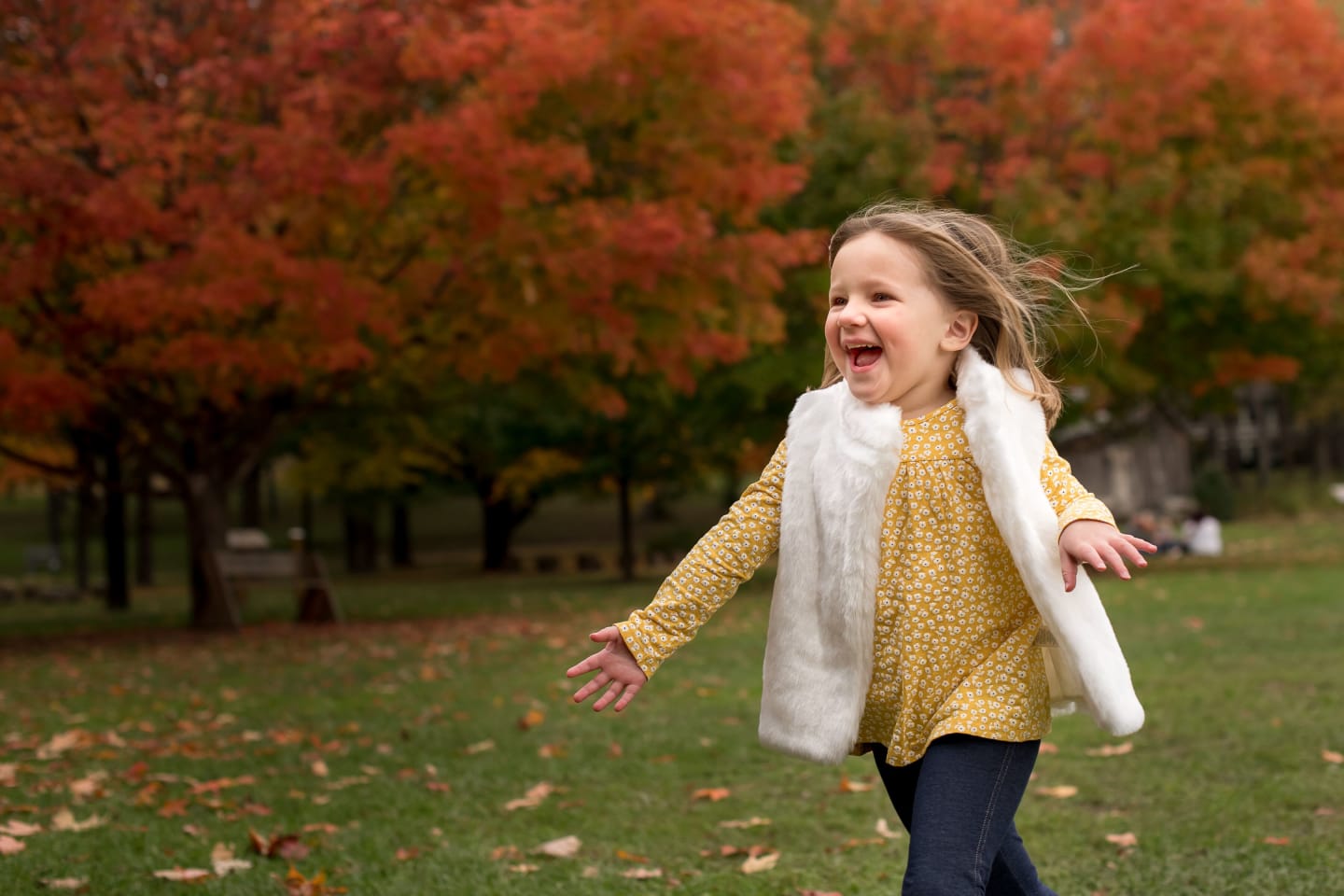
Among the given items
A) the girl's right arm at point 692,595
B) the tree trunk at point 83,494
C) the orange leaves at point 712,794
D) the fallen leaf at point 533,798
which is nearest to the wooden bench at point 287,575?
the tree trunk at point 83,494

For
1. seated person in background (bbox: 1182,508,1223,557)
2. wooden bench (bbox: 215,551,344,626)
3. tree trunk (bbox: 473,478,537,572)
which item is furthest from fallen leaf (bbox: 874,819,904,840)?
tree trunk (bbox: 473,478,537,572)

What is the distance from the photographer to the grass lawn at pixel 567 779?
188 inches

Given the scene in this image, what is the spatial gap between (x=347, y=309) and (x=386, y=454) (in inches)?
508

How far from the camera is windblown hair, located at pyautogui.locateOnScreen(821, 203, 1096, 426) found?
3195 millimetres

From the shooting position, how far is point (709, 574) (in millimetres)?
3182

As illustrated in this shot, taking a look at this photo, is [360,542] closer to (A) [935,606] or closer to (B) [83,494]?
Answer: (B) [83,494]

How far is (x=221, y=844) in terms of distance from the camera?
16.8 ft

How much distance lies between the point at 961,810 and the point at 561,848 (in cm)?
253

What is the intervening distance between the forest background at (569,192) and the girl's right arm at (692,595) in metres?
5.28

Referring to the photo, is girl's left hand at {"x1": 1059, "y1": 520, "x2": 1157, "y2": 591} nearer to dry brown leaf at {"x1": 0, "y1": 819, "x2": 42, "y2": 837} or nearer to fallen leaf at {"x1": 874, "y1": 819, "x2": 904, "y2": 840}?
fallen leaf at {"x1": 874, "y1": 819, "x2": 904, "y2": 840}

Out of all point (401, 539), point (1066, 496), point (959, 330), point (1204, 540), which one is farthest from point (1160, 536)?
Result: point (1066, 496)

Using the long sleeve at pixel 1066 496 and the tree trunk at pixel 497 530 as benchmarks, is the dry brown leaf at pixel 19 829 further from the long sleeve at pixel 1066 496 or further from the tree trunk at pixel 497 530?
the tree trunk at pixel 497 530

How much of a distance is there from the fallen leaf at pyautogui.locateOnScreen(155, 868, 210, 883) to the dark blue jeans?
265 cm

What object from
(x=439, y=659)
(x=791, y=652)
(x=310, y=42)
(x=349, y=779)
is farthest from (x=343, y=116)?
(x=791, y=652)
